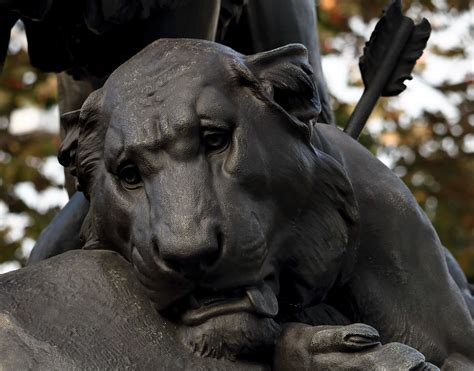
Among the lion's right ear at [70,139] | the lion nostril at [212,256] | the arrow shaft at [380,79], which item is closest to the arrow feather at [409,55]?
the arrow shaft at [380,79]

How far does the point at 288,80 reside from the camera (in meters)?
2.68

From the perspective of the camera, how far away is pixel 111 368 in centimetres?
249

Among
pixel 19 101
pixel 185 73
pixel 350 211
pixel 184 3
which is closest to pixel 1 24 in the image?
pixel 184 3

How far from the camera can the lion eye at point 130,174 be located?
2602 mm

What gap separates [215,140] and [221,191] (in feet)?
0.32

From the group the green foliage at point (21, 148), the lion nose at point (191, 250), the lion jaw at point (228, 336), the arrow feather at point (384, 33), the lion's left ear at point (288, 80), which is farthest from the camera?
the green foliage at point (21, 148)

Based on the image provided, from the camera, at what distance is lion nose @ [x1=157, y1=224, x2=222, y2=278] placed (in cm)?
246

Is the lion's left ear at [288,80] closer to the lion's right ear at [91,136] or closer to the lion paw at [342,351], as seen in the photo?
the lion's right ear at [91,136]

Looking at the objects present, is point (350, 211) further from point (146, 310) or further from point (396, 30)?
point (396, 30)

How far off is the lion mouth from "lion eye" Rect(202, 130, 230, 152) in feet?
0.80

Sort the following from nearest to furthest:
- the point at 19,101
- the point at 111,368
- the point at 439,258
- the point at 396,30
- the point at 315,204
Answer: the point at 111,368 < the point at 315,204 < the point at 439,258 < the point at 396,30 < the point at 19,101

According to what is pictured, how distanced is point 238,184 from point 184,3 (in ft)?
2.42

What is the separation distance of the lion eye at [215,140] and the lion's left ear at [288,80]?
0.44ft


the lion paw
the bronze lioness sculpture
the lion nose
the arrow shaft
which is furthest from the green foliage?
the lion nose
